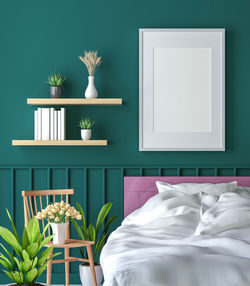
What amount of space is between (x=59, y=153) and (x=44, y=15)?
1186 mm

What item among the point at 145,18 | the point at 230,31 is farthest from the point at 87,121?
the point at 230,31

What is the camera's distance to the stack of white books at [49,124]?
386cm

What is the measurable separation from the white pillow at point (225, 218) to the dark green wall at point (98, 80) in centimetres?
121

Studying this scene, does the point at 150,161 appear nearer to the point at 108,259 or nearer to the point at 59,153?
the point at 59,153

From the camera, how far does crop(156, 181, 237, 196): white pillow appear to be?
3.49 metres

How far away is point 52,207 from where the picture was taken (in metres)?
3.41

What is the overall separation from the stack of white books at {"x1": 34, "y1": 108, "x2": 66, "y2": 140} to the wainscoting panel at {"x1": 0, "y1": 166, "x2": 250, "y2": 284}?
29 centimetres

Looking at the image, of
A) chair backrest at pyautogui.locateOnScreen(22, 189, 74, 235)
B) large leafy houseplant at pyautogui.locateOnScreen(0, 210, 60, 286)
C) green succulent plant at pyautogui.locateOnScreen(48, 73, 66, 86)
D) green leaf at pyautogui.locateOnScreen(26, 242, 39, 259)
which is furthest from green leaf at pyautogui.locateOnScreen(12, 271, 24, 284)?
green succulent plant at pyautogui.locateOnScreen(48, 73, 66, 86)

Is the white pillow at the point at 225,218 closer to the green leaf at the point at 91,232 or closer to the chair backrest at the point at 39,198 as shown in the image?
the green leaf at the point at 91,232

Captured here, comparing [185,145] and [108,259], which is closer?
[108,259]

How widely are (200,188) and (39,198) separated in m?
1.38

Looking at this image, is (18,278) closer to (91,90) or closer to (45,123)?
(45,123)

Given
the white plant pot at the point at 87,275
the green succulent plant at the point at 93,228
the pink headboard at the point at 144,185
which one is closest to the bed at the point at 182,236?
the pink headboard at the point at 144,185

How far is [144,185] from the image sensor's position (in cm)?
391
